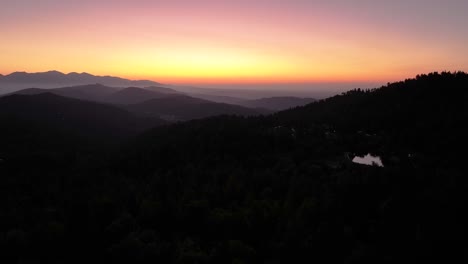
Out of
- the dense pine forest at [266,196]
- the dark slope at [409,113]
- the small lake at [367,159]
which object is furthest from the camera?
the dark slope at [409,113]

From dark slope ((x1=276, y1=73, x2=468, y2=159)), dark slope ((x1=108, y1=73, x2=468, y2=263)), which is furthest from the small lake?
dark slope ((x1=276, y1=73, x2=468, y2=159))

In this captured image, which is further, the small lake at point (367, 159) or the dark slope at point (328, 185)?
the small lake at point (367, 159)

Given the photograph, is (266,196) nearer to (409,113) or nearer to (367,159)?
(367,159)

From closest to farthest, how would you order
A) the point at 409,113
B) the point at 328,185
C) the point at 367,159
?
the point at 328,185 < the point at 367,159 < the point at 409,113

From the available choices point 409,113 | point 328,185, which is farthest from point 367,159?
point 409,113

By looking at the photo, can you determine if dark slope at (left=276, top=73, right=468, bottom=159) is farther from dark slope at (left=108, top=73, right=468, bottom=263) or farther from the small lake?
the small lake

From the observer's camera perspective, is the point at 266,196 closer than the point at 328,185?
No

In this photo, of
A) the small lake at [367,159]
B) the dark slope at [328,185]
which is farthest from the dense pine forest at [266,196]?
the small lake at [367,159]

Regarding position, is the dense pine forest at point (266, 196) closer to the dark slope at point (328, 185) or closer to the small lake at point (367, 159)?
the dark slope at point (328, 185)

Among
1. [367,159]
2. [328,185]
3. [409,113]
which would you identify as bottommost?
[328,185]
